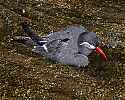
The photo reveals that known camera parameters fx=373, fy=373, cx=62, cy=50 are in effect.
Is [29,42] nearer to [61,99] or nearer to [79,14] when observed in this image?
[61,99]

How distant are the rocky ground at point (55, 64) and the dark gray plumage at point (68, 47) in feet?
1.51

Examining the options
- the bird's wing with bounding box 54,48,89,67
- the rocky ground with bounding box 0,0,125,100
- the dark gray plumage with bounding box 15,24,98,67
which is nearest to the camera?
the rocky ground with bounding box 0,0,125,100

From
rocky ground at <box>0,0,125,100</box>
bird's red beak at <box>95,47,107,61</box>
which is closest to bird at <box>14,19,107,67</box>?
bird's red beak at <box>95,47,107,61</box>

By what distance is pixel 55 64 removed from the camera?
2419 centimetres

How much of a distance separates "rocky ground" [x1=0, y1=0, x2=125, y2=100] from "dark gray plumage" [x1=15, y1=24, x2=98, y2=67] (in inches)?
18.1

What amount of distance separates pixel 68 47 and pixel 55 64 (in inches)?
55.0

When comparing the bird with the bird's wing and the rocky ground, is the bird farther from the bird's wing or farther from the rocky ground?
the rocky ground

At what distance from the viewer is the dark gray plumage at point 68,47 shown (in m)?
24.1

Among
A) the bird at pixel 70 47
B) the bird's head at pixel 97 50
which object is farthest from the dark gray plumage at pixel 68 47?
the bird's head at pixel 97 50

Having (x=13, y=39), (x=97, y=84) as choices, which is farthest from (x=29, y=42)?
(x=97, y=84)

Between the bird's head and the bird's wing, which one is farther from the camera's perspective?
the bird's head

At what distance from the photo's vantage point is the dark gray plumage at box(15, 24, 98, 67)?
24078mm

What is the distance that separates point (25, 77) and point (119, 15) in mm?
15212

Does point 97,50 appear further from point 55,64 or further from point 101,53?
point 55,64
